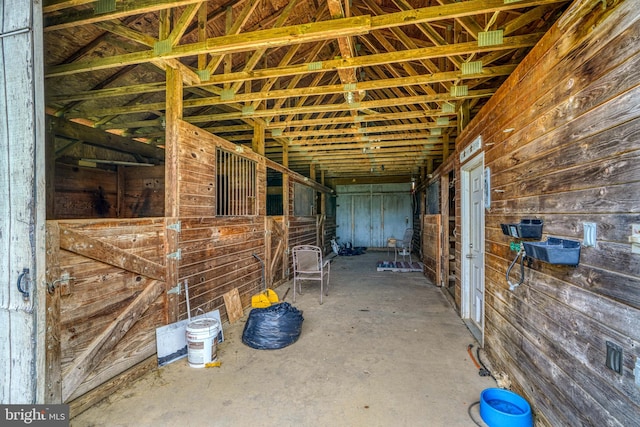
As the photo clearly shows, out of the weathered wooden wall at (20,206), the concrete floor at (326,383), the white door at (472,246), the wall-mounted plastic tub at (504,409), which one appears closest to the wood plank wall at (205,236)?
the concrete floor at (326,383)

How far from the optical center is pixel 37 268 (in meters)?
1.59

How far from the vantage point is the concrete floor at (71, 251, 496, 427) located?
76.9 inches

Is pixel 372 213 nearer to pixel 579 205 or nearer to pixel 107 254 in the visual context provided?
pixel 107 254

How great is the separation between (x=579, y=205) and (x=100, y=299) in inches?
118

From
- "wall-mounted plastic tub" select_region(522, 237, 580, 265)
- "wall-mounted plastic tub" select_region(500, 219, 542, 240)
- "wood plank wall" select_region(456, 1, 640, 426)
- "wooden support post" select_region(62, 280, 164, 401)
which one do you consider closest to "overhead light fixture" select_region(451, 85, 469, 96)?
A: "wood plank wall" select_region(456, 1, 640, 426)

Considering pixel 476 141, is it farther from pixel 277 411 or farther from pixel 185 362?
pixel 185 362

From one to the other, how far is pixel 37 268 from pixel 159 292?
1.19m

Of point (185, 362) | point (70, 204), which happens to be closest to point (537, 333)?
point (185, 362)

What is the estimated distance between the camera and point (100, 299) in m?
2.19

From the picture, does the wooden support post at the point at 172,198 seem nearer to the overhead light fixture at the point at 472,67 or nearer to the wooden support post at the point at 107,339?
the wooden support post at the point at 107,339

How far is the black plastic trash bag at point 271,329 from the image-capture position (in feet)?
9.70

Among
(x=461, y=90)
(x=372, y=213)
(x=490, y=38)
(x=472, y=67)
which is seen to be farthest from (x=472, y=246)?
(x=372, y=213)

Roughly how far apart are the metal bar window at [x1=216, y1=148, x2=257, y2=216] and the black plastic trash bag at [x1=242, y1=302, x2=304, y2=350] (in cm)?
146

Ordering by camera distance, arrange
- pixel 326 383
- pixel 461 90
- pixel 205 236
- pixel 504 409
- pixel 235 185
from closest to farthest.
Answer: pixel 504 409 → pixel 326 383 → pixel 205 236 → pixel 461 90 → pixel 235 185
